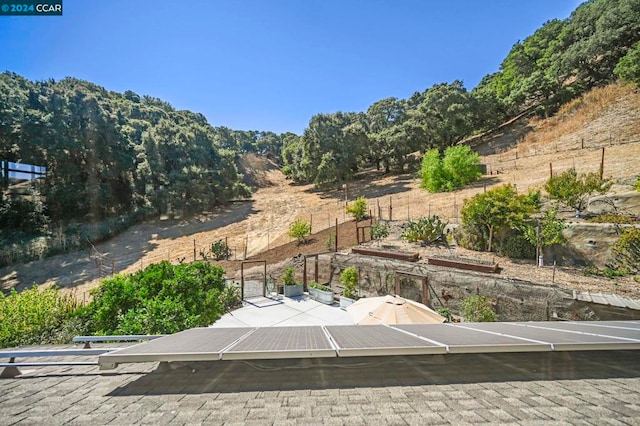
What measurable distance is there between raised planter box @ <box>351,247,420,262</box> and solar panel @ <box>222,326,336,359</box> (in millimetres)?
9466

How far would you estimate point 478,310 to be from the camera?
7.70 meters

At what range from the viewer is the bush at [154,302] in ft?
19.0

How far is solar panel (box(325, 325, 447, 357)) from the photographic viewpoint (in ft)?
7.28

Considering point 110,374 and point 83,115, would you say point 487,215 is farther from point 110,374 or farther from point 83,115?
point 83,115

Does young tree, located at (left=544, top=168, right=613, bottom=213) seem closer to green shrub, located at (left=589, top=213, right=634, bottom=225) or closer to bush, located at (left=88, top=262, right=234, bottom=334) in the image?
green shrub, located at (left=589, top=213, right=634, bottom=225)

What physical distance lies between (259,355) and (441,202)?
21894mm

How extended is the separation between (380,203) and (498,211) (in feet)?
49.5

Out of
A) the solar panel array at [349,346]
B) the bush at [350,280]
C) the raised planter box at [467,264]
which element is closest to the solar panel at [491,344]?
the solar panel array at [349,346]

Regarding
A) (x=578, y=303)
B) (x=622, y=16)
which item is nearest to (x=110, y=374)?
(x=578, y=303)

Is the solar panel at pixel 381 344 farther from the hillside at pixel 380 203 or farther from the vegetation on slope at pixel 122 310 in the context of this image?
the hillside at pixel 380 203

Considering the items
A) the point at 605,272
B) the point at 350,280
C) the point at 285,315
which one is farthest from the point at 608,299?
the point at 285,315

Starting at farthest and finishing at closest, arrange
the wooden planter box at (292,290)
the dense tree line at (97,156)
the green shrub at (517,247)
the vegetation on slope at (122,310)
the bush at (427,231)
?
the dense tree line at (97,156), the bush at (427,231), the wooden planter box at (292,290), the green shrub at (517,247), the vegetation on slope at (122,310)

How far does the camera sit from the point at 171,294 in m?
6.72

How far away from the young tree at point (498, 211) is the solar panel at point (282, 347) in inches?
437
